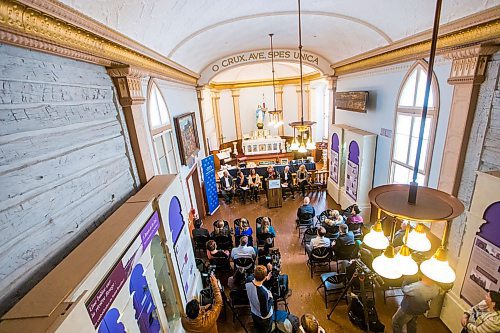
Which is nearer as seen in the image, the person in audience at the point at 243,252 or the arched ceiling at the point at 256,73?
the person in audience at the point at 243,252

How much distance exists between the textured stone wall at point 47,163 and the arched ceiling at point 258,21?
2.41 ft

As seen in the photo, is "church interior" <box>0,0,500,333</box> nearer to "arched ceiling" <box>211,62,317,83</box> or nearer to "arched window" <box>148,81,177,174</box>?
"arched window" <box>148,81,177,174</box>

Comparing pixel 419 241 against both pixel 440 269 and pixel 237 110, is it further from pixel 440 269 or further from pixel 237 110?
pixel 237 110

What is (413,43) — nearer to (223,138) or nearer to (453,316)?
(453,316)

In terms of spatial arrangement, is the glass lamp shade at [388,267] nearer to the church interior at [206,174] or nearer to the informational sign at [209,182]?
the church interior at [206,174]

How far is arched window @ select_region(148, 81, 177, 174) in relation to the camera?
15.6ft

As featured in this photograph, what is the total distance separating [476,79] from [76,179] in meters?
5.18

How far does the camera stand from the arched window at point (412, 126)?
4.71m

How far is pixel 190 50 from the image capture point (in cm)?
615

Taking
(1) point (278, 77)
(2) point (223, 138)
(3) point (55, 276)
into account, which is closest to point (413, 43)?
(3) point (55, 276)

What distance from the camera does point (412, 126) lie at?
538 cm

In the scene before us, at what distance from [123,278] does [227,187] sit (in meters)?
7.20

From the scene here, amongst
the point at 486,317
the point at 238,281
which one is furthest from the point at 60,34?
the point at 486,317

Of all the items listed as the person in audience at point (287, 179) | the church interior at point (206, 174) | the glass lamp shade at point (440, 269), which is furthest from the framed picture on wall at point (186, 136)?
the glass lamp shade at point (440, 269)
